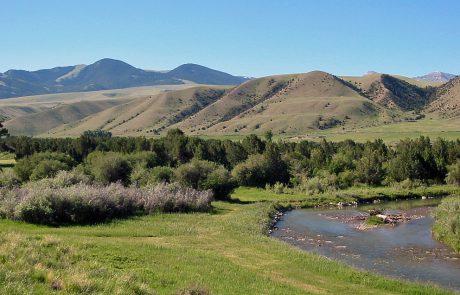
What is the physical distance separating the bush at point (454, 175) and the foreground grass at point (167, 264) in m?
62.2

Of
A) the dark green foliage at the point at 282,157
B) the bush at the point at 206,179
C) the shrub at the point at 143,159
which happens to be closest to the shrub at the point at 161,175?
the bush at the point at 206,179

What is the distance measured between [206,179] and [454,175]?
50883 millimetres

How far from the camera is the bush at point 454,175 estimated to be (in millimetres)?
101938

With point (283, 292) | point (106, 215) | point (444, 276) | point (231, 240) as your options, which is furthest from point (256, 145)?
point (283, 292)

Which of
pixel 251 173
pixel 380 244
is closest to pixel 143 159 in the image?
Answer: pixel 251 173

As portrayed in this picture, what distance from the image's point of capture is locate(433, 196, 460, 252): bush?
4862 cm

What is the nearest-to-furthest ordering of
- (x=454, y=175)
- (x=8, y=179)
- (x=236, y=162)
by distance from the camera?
(x=8, y=179) < (x=454, y=175) < (x=236, y=162)

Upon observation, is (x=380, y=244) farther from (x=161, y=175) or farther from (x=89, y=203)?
(x=161, y=175)

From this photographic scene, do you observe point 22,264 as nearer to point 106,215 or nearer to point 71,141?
point 106,215

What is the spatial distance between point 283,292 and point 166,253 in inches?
457

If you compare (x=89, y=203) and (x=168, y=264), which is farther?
(x=89, y=203)

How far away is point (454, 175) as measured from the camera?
102062 mm

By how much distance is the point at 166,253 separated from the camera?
3659cm

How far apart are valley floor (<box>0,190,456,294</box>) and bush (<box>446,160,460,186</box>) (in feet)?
203
